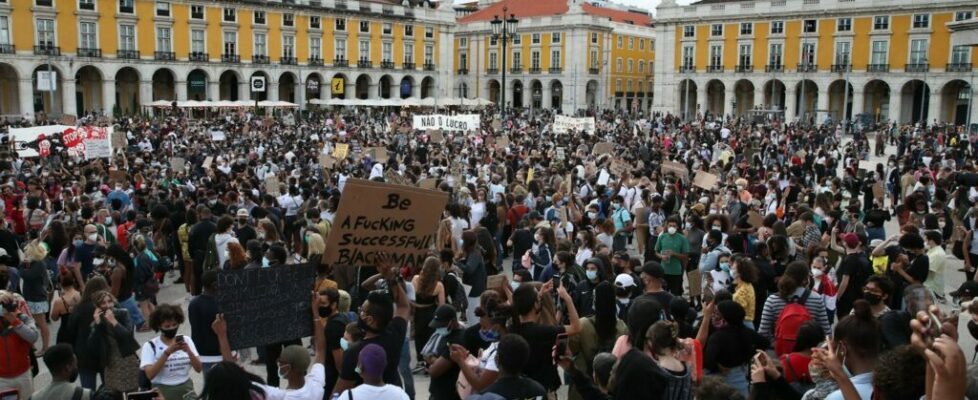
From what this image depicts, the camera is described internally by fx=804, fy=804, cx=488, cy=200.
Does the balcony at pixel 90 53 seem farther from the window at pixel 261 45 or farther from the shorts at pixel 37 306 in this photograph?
the shorts at pixel 37 306

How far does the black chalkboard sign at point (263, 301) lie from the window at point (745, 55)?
61946mm

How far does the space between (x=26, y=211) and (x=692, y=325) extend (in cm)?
1082

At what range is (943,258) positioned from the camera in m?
8.59

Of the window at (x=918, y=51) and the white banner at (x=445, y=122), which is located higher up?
the window at (x=918, y=51)

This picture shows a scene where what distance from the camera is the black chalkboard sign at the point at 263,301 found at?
18.3 feet

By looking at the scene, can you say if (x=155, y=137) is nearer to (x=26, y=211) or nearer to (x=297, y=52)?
(x=26, y=211)

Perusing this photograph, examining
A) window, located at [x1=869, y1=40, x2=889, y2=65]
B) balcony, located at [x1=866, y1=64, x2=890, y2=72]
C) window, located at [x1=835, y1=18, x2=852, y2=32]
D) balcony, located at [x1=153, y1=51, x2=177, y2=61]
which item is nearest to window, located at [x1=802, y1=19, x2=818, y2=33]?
window, located at [x1=835, y1=18, x2=852, y2=32]

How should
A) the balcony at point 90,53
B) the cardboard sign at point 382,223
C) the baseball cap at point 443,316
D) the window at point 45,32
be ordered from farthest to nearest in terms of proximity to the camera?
the balcony at point 90,53
the window at point 45,32
the cardboard sign at point 382,223
the baseball cap at point 443,316

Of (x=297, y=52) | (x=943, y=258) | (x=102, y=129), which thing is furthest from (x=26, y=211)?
(x=297, y=52)

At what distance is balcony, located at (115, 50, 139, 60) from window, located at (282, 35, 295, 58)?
37.2 ft

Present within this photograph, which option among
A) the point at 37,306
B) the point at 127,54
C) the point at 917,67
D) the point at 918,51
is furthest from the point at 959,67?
the point at 37,306

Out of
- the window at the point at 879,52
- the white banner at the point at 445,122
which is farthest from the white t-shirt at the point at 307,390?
the window at the point at 879,52

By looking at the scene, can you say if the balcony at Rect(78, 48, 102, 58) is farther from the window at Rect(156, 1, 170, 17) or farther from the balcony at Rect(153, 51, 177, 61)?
the window at Rect(156, 1, 170, 17)

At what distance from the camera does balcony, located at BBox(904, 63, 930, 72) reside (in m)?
55.2
